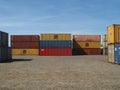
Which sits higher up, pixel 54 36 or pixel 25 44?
pixel 54 36

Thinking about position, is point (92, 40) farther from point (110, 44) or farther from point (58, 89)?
point (58, 89)

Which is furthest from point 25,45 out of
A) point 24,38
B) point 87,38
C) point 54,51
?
point 87,38

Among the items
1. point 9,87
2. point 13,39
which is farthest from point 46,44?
point 9,87

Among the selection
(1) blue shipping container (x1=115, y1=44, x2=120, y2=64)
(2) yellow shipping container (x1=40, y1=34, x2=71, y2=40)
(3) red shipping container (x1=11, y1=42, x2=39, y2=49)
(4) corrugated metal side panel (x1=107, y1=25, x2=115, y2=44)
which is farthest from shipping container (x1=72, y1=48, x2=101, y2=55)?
(1) blue shipping container (x1=115, y1=44, x2=120, y2=64)

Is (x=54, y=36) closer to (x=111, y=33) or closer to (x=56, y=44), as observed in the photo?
(x=56, y=44)

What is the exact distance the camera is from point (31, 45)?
69.1 metres

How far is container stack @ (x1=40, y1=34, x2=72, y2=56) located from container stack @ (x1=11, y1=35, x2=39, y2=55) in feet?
6.97

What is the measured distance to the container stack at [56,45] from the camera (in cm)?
6681

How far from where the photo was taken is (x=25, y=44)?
69.4 m

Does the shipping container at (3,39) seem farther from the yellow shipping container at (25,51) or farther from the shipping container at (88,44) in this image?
the shipping container at (88,44)

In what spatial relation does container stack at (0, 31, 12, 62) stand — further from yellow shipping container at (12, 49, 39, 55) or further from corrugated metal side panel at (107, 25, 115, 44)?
yellow shipping container at (12, 49, 39, 55)

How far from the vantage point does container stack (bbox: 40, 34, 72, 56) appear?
6681cm

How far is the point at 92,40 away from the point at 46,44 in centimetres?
1208

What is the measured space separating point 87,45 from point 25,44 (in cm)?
1503
